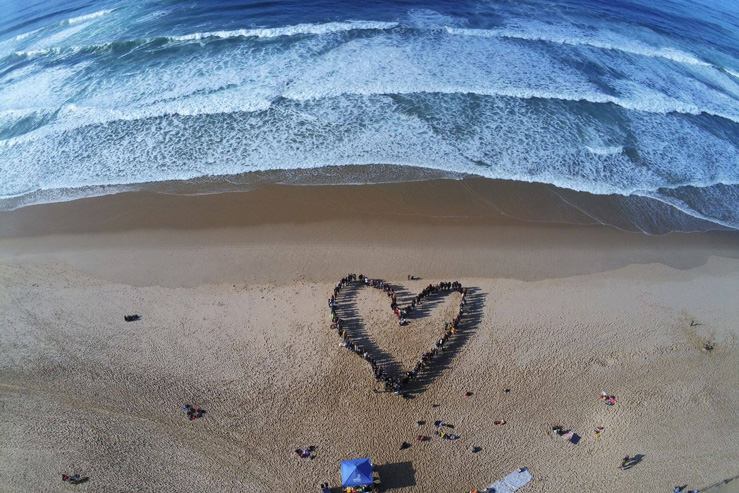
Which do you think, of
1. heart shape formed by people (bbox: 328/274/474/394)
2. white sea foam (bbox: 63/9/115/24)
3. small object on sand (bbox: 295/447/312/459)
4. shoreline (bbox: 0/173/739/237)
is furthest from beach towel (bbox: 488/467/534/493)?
white sea foam (bbox: 63/9/115/24)

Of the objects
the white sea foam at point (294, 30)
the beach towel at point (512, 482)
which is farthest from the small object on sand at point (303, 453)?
the white sea foam at point (294, 30)

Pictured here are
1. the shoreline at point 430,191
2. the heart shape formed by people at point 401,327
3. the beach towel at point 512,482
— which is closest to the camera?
the beach towel at point 512,482

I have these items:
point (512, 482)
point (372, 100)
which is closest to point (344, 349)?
point (512, 482)

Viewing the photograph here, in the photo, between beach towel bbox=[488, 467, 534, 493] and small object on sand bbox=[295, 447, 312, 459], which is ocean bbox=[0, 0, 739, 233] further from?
beach towel bbox=[488, 467, 534, 493]

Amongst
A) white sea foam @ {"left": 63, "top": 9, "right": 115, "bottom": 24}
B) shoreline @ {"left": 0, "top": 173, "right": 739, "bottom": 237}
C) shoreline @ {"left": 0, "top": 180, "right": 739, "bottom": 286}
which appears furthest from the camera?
white sea foam @ {"left": 63, "top": 9, "right": 115, "bottom": 24}

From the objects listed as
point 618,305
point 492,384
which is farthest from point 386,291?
point 618,305

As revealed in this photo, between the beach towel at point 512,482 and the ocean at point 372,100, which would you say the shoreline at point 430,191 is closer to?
the ocean at point 372,100

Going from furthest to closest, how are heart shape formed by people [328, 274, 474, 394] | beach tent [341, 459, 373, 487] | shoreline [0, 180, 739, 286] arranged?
shoreline [0, 180, 739, 286]
heart shape formed by people [328, 274, 474, 394]
beach tent [341, 459, 373, 487]

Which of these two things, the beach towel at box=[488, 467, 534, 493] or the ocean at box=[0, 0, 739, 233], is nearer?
the beach towel at box=[488, 467, 534, 493]
